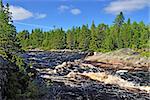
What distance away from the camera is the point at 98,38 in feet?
366

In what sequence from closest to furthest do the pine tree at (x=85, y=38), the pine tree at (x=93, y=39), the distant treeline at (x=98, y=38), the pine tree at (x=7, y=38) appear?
the pine tree at (x=7, y=38)
the distant treeline at (x=98, y=38)
the pine tree at (x=93, y=39)
the pine tree at (x=85, y=38)

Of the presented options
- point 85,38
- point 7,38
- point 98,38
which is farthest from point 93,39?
point 7,38

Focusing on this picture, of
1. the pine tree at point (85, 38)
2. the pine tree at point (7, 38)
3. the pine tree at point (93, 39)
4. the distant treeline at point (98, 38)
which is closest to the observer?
the pine tree at point (7, 38)

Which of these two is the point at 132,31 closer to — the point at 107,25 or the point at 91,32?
the point at 91,32

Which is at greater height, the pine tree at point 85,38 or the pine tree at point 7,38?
the pine tree at point 85,38

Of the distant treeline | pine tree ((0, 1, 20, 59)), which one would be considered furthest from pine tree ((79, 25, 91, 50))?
pine tree ((0, 1, 20, 59))

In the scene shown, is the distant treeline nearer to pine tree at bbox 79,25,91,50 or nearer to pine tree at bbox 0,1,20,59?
pine tree at bbox 79,25,91,50

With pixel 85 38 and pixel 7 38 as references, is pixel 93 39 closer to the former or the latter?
pixel 85 38

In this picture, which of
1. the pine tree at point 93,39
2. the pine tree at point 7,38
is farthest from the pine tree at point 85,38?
the pine tree at point 7,38

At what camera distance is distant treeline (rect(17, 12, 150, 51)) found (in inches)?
3964

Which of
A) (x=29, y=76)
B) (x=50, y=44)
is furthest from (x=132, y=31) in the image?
(x=29, y=76)

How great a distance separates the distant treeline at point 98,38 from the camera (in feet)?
330

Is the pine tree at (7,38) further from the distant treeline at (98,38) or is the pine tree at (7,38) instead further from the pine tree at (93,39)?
the pine tree at (93,39)

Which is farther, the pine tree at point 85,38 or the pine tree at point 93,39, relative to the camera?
the pine tree at point 85,38
